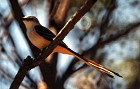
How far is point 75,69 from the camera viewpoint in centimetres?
Answer: 494

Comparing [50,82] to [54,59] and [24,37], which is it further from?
[24,37]

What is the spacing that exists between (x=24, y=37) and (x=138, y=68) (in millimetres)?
1732

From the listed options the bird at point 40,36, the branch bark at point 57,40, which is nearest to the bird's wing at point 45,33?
the bird at point 40,36

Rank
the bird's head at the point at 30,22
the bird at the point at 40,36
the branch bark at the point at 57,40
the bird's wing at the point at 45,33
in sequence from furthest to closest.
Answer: the bird's head at the point at 30,22 → the bird's wing at the point at 45,33 → the bird at the point at 40,36 → the branch bark at the point at 57,40

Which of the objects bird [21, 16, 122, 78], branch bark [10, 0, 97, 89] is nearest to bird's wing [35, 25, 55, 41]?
bird [21, 16, 122, 78]

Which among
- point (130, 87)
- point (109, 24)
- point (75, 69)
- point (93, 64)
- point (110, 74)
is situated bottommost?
point (110, 74)

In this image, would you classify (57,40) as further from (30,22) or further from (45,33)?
(30,22)

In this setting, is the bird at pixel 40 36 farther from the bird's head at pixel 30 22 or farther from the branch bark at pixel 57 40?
the branch bark at pixel 57 40

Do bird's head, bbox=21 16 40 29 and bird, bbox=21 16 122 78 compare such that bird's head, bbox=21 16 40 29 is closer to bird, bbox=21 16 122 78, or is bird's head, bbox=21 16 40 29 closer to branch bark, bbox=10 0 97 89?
bird, bbox=21 16 122 78

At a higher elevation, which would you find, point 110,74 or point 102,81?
point 102,81

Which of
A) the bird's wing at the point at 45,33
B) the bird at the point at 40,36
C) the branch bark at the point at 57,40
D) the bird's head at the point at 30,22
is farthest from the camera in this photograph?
the bird's head at the point at 30,22

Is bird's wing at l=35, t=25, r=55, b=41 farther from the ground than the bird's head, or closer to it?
closer to it

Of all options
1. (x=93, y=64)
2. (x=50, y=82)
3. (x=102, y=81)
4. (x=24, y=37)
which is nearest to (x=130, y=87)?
(x=102, y=81)

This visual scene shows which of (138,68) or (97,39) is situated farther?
(138,68)
